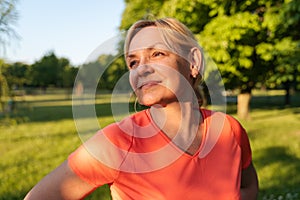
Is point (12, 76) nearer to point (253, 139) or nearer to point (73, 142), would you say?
point (73, 142)

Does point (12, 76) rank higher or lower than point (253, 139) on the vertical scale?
higher

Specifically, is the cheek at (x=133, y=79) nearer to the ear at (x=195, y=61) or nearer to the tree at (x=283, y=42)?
the ear at (x=195, y=61)

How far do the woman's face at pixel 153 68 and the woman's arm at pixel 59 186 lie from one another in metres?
0.45

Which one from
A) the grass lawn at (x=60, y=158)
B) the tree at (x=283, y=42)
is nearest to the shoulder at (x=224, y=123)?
the grass lawn at (x=60, y=158)

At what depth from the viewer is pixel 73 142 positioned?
12.8 meters

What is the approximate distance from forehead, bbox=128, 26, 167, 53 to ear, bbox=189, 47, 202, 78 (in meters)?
0.23

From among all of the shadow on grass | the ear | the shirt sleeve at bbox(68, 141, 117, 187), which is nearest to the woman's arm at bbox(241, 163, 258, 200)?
the ear

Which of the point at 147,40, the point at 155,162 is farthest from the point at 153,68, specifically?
the point at 155,162

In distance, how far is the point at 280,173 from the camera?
7.67 metres

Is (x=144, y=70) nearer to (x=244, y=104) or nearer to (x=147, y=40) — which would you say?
(x=147, y=40)

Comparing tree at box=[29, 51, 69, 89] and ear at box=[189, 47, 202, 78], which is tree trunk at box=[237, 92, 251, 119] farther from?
tree at box=[29, 51, 69, 89]

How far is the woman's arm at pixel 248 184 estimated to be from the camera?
2041 millimetres

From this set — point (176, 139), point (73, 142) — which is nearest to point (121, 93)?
point (176, 139)

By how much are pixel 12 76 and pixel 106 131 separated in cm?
651
